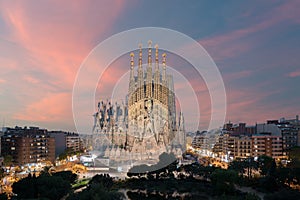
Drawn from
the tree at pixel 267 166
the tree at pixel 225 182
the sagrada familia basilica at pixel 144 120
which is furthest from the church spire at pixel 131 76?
the tree at pixel 225 182

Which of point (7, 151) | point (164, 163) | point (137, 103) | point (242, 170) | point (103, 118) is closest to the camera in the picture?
point (242, 170)

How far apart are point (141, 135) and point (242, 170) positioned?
2265 centimetres

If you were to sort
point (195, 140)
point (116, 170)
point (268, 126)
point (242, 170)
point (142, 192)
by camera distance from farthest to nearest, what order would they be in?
point (195, 140) → point (268, 126) → point (116, 170) → point (242, 170) → point (142, 192)

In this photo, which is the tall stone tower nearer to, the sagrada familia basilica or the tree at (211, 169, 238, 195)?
the sagrada familia basilica

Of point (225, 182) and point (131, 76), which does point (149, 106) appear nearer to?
point (131, 76)

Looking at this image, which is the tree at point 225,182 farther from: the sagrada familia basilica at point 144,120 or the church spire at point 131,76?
the church spire at point 131,76

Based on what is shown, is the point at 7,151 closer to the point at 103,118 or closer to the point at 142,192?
the point at 103,118

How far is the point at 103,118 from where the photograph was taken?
51750 millimetres

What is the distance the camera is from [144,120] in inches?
1859

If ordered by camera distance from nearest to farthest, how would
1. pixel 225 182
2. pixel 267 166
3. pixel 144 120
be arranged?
pixel 225 182, pixel 267 166, pixel 144 120

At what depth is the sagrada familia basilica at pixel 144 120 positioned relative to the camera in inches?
1747

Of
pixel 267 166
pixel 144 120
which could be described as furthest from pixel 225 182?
pixel 144 120

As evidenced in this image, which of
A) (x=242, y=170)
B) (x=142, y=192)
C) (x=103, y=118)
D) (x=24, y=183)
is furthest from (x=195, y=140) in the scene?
(x=24, y=183)

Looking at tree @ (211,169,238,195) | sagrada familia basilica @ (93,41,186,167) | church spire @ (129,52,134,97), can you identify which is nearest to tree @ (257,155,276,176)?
tree @ (211,169,238,195)
